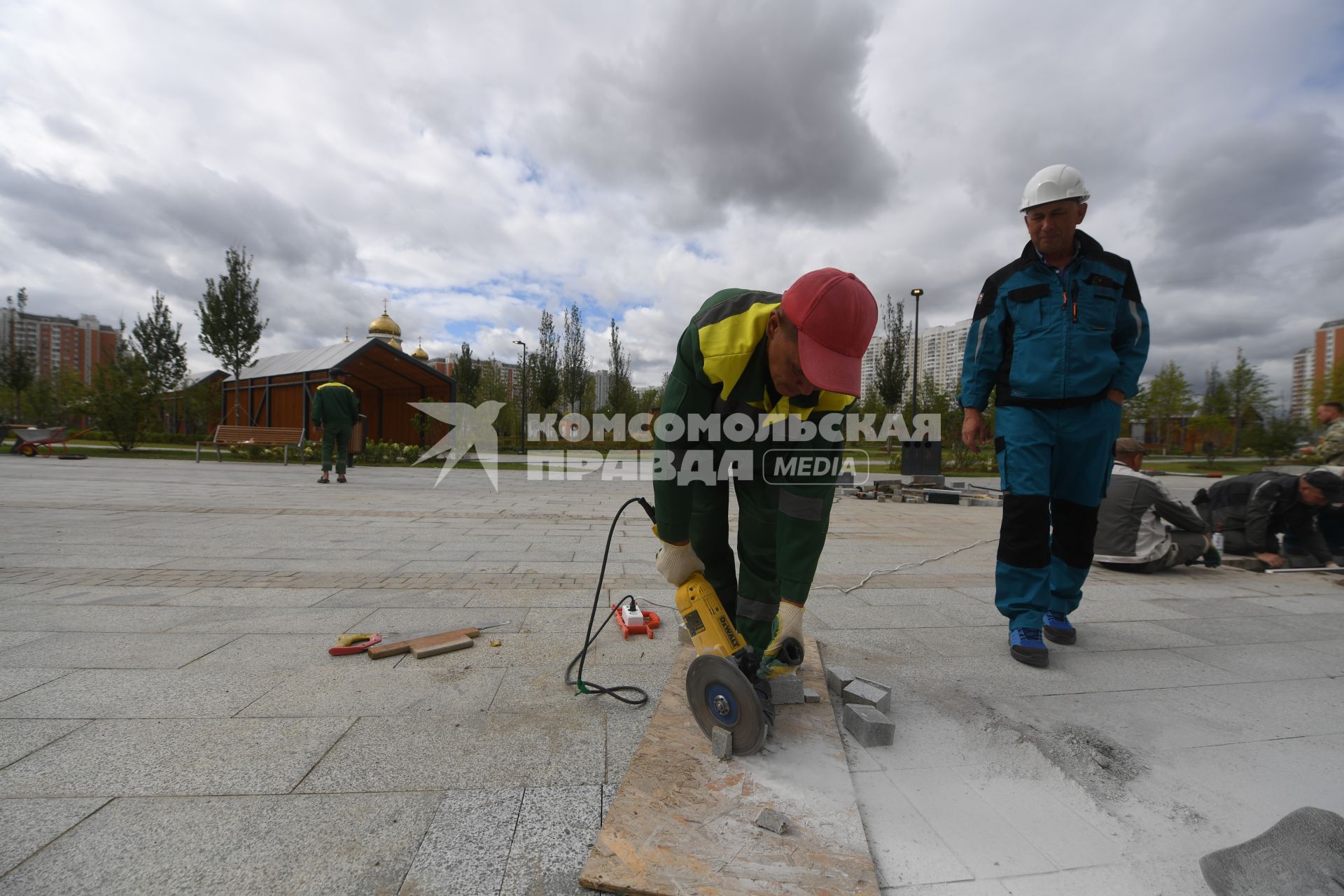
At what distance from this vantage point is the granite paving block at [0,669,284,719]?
1949 millimetres

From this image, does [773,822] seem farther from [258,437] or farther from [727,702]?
[258,437]

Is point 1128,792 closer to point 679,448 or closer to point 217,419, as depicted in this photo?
point 679,448

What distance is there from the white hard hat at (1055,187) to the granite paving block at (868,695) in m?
2.29

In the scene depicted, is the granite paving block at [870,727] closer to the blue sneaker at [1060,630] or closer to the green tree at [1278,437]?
the blue sneaker at [1060,630]

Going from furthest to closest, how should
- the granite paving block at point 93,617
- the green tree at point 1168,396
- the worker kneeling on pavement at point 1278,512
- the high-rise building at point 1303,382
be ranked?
the green tree at point 1168,396, the high-rise building at point 1303,382, the worker kneeling on pavement at point 1278,512, the granite paving block at point 93,617

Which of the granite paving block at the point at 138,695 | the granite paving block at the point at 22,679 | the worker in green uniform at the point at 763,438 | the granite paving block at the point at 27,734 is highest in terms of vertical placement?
the worker in green uniform at the point at 763,438

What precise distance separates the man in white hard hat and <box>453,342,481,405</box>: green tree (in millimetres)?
35791

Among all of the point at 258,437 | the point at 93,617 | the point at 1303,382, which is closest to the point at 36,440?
the point at 258,437

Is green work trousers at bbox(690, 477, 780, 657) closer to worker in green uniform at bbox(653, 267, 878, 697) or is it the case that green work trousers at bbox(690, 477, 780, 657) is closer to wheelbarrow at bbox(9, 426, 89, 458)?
worker in green uniform at bbox(653, 267, 878, 697)

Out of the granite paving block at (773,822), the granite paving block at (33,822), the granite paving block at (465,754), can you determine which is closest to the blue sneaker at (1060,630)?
the granite paving block at (773,822)

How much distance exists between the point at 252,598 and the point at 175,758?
6.45 ft

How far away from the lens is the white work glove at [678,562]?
1944 mm

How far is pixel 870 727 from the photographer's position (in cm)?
183

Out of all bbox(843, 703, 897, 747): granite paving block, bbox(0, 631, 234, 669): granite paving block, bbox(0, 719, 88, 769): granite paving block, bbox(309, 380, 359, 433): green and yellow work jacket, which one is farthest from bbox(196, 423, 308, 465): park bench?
bbox(843, 703, 897, 747): granite paving block
